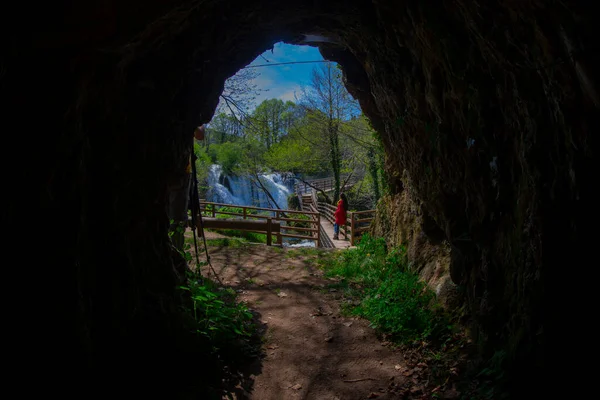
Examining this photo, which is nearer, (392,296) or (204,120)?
(204,120)

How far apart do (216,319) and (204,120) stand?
2812 millimetres

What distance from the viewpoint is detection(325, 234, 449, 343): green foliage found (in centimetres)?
448

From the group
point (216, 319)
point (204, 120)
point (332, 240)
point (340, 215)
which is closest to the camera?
point (216, 319)

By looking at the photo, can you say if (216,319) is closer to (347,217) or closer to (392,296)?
(392,296)

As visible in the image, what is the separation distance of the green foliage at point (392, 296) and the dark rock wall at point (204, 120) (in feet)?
2.21

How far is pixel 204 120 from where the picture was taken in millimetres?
5230

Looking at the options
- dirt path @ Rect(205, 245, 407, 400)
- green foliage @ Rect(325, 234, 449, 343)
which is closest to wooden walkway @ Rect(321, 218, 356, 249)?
green foliage @ Rect(325, 234, 449, 343)

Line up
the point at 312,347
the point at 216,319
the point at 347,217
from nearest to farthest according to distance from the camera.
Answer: the point at 216,319
the point at 312,347
the point at 347,217

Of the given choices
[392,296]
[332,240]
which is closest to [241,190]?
Answer: [332,240]

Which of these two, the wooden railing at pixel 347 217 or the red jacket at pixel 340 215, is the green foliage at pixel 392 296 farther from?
the red jacket at pixel 340 215

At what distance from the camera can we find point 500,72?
2859mm

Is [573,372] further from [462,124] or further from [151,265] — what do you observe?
[151,265]

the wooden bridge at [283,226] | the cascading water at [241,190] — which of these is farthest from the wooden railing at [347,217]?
the cascading water at [241,190]

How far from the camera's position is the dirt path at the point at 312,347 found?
12.1ft
